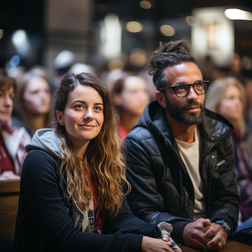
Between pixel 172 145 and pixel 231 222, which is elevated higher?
pixel 172 145

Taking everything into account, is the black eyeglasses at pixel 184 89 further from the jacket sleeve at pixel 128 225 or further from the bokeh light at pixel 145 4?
the bokeh light at pixel 145 4

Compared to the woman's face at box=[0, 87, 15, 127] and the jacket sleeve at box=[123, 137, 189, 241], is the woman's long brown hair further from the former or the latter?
the woman's face at box=[0, 87, 15, 127]

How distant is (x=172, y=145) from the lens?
2.20 metres

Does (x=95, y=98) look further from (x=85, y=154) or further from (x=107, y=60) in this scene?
(x=107, y=60)

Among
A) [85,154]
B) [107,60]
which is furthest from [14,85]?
[107,60]

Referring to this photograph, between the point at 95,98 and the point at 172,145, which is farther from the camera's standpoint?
the point at 172,145

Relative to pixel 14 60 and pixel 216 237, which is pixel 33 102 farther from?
pixel 14 60

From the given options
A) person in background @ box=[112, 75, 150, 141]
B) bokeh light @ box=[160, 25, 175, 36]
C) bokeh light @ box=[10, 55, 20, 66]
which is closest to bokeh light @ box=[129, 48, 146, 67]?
bokeh light @ box=[160, 25, 175, 36]

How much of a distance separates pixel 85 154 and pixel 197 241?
2.73 ft

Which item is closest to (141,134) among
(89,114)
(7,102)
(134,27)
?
(89,114)

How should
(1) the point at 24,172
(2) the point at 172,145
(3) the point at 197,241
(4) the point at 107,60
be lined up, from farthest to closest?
(4) the point at 107,60, (2) the point at 172,145, (3) the point at 197,241, (1) the point at 24,172

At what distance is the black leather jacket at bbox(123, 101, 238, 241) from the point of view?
6.82 ft

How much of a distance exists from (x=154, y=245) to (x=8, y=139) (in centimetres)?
164

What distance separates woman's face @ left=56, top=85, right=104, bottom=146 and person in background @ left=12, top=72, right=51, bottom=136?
5.64ft
